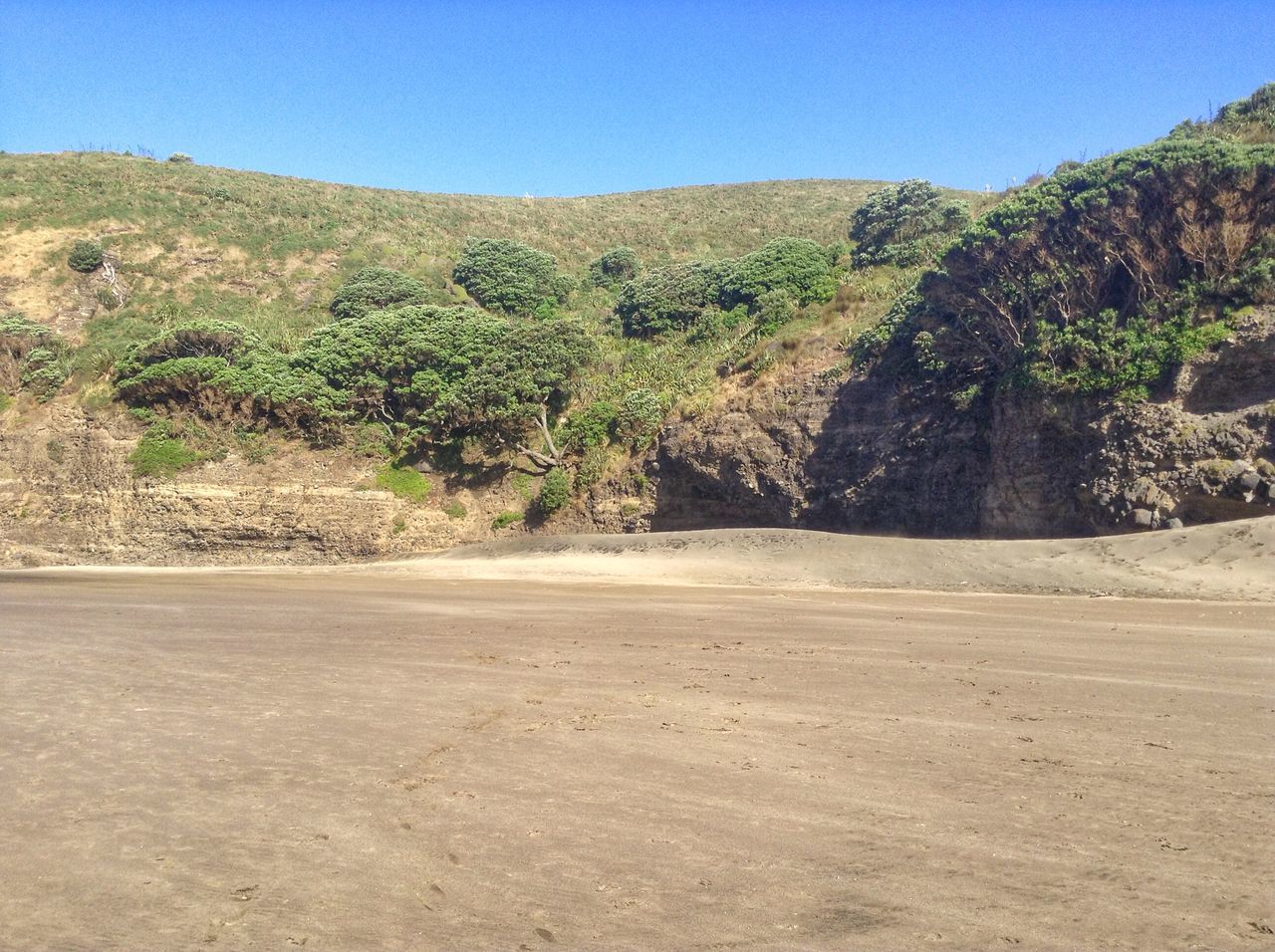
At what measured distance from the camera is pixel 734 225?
66000mm

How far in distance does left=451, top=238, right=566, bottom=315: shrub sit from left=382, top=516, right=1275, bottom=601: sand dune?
76.3 ft

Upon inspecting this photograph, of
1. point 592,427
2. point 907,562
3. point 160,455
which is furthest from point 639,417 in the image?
point 160,455

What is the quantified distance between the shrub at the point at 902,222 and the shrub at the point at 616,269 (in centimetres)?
1435

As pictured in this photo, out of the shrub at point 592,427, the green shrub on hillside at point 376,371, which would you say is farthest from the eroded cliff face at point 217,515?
the shrub at point 592,427

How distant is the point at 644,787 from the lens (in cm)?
547

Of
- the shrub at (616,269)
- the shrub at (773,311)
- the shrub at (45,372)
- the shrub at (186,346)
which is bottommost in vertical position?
the shrub at (45,372)

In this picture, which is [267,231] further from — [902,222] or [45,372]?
[902,222]

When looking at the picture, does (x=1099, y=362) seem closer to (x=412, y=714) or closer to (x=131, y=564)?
(x=412, y=714)

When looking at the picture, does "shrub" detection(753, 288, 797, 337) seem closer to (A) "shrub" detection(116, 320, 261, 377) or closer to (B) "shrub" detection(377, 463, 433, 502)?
(B) "shrub" detection(377, 463, 433, 502)

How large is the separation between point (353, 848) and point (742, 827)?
6.96ft

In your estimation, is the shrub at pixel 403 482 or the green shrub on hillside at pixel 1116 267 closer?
the green shrub on hillside at pixel 1116 267

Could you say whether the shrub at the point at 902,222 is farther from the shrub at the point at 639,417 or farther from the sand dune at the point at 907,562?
the sand dune at the point at 907,562

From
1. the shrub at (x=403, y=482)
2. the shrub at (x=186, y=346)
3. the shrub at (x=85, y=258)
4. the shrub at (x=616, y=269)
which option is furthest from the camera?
the shrub at (x=616, y=269)

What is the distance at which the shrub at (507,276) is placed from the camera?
155 ft
